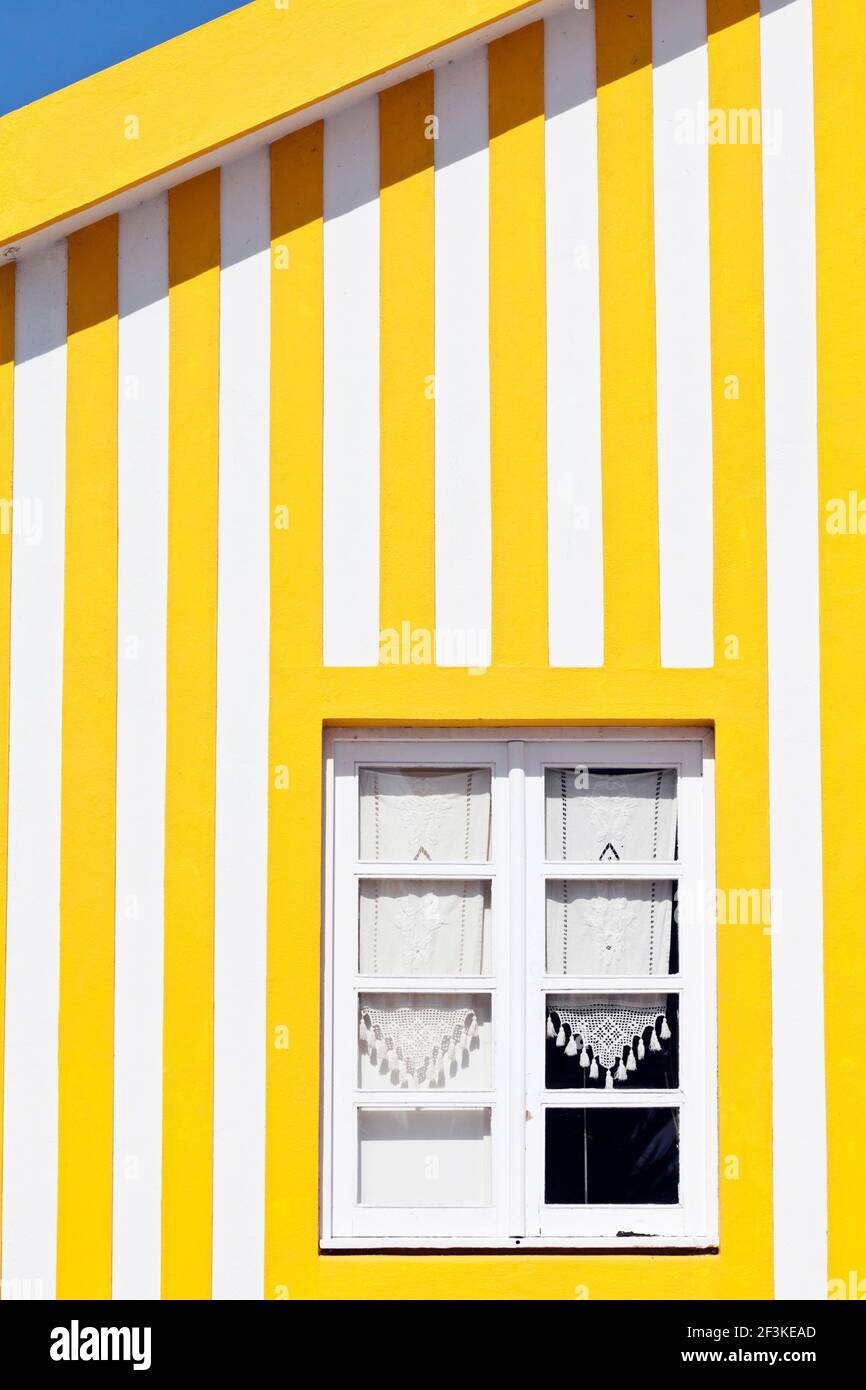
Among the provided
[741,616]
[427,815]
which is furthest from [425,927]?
[741,616]

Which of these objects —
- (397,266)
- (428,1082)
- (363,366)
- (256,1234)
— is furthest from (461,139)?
(256,1234)

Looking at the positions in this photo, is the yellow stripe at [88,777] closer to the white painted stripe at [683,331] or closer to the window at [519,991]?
the window at [519,991]

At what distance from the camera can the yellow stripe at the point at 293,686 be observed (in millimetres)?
4848

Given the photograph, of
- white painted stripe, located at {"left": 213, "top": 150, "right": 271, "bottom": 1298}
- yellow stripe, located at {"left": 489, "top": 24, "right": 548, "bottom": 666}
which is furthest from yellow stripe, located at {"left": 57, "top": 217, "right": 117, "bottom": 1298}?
yellow stripe, located at {"left": 489, "top": 24, "right": 548, "bottom": 666}

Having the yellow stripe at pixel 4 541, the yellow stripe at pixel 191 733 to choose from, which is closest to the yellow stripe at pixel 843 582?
the yellow stripe at pixel 191 733

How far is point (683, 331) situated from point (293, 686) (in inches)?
65.3

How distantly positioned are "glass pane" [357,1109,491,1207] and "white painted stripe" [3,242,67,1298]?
A: 0.96 metres

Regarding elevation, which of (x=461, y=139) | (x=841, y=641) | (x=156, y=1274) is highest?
(x=461, y=139)

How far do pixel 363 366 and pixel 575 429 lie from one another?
70 cm

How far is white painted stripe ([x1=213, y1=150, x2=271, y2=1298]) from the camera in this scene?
15.9ft

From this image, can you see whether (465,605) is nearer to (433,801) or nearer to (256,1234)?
(433,801)

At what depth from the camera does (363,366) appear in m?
5.06

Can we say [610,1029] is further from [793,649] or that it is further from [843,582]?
[843,582]

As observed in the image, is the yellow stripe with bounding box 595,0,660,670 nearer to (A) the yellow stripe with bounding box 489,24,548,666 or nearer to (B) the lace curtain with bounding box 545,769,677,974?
(A) the yellow stripe with bounding box 489,24,548,666
